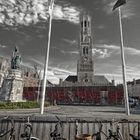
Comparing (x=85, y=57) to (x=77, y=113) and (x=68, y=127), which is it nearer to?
(x=77, y=113)

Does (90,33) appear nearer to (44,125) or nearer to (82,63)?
(82,63)

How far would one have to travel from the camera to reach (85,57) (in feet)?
352

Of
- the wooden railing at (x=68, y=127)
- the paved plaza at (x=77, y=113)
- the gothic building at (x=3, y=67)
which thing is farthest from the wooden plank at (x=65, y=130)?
the gothic building at (x=3, y=67)

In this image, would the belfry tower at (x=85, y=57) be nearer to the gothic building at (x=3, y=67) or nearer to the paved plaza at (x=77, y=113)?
the gothic building at (x=3, y=67)

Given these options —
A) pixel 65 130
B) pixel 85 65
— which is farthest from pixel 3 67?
pixel 65 130

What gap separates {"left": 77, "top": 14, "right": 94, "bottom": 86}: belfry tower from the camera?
99250 millimetres

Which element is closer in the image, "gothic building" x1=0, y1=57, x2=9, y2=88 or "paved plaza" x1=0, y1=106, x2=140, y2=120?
"paved plaza" x1=0, y1=106, x2=140, y2=120

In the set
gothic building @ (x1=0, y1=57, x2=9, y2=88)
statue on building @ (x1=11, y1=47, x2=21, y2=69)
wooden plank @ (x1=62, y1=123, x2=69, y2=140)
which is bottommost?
wooden plank @ (x1=62, y1=123, x2=69, y2=140)

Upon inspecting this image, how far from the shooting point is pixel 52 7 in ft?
53.0

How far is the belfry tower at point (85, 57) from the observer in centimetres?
9925

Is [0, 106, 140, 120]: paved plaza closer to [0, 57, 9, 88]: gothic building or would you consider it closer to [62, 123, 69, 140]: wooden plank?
[62, 123, 69, 140]: wooden plank

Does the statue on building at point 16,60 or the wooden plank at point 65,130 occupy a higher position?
the statue on building at point 16,60

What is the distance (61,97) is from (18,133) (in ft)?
192

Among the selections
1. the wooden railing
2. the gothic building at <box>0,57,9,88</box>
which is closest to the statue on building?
the wooden railing
